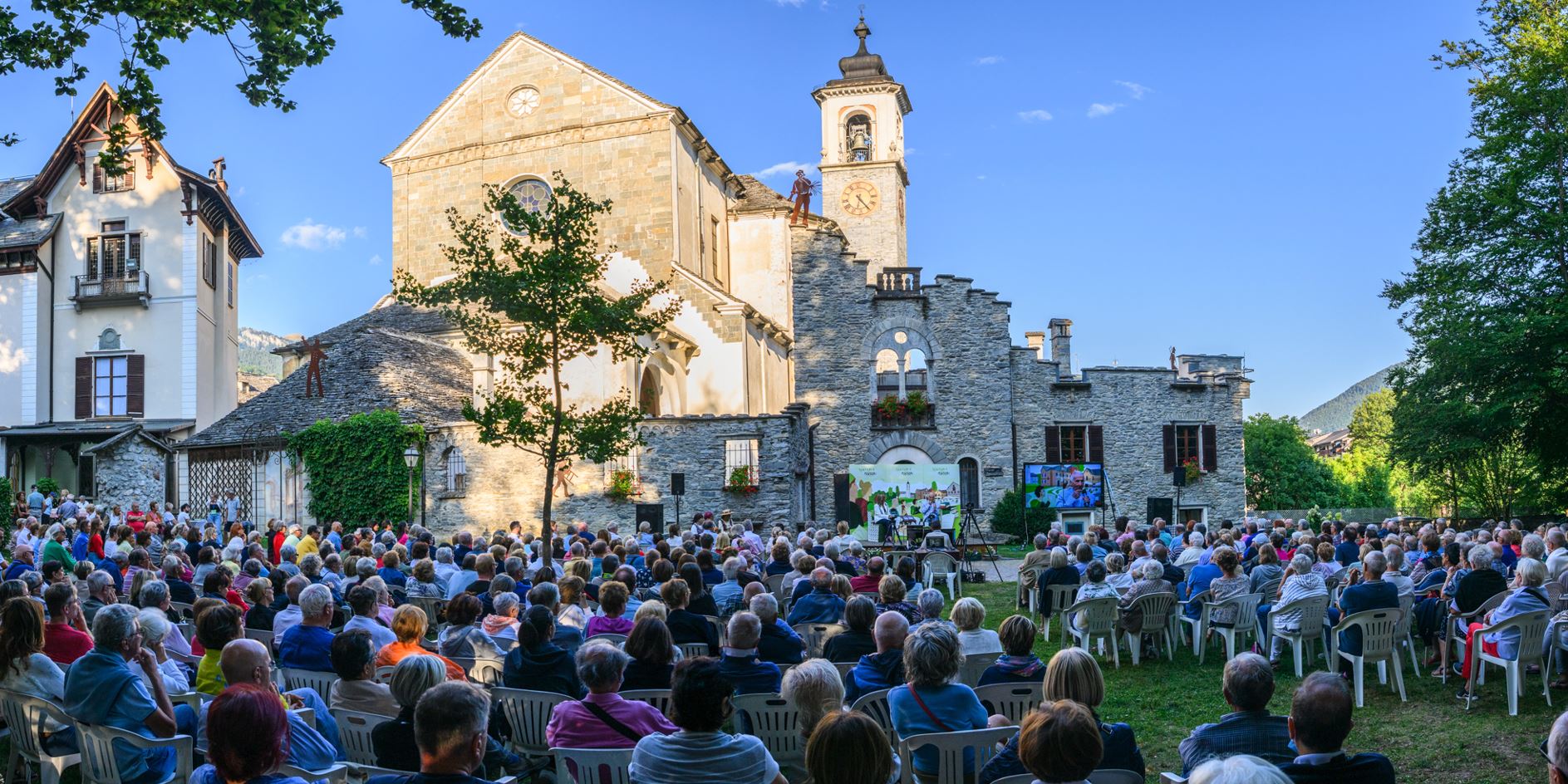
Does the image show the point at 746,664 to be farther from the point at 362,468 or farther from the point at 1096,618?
the point at 362,468

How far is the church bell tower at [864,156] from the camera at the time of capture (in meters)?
46.8

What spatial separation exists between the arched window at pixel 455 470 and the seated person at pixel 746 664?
19929mm

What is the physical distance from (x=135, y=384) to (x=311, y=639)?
29.5 meters

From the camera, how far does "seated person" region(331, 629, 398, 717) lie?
5.68 meters

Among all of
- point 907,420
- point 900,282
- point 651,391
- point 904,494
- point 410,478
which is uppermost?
point 900,282

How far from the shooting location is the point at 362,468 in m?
25.3

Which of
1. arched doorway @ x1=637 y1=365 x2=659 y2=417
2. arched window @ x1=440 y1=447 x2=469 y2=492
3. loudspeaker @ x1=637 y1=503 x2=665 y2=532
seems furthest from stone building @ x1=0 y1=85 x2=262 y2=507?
loudspeaker @ x1=637 y1=503 x2=665 y2=532

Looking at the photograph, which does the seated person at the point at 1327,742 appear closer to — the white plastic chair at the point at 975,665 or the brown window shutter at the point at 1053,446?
the white plastic chair at the point at 975,665

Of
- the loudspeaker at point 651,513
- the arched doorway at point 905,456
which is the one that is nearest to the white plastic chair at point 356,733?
the loudspeaker at point 651,513

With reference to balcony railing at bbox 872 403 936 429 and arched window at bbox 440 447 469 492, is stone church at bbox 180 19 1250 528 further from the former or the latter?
arched window at bbox 440 447 469 492

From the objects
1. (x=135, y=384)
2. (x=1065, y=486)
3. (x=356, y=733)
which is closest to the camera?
(x=356, y=733)

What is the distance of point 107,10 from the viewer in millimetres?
8805

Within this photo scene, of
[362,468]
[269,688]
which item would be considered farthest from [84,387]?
[269,688]

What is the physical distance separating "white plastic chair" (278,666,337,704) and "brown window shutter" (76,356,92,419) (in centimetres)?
3013
